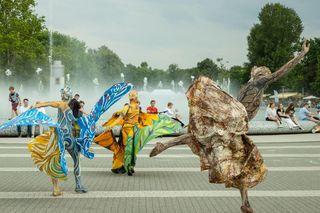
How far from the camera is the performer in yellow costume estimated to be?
12.4 metres

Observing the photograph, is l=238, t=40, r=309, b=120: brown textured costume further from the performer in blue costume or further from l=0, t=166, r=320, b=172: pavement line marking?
l=0, t=166, r=320, b=172: pavement line marking

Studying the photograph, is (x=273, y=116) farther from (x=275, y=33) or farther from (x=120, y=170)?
(x=275, y=33)

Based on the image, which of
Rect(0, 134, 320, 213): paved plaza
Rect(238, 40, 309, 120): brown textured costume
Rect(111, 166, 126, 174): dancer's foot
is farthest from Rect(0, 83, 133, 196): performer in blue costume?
Rect(238, 40, 309, 120): brown textured costume

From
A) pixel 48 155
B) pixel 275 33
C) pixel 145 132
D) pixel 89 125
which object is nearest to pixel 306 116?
pixel 145 132

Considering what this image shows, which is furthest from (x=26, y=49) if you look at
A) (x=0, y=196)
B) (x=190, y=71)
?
(x=190, y=71)

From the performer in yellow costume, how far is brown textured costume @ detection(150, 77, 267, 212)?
5.10m

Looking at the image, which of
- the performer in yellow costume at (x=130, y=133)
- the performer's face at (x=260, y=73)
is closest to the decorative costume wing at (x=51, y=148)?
the performer in yellow costume at (x=130, y=133)

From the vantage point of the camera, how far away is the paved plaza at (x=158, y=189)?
8.35 meters

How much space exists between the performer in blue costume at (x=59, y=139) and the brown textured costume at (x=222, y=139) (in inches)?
113

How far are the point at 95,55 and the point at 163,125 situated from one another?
103363mm

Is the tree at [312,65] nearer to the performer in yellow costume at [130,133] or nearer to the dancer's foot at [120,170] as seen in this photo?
the performer in yellow costume at [130,133]

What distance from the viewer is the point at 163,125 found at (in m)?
13.0

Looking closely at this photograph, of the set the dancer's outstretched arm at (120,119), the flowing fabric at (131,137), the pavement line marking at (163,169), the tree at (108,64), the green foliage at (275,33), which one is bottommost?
the tree at (108,64)

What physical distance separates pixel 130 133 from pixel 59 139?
125 inches
